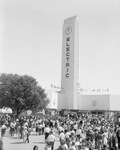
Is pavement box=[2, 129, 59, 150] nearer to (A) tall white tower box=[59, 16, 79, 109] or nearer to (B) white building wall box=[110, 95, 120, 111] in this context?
(A) tall white tower box=[59, 16, 79, 109]

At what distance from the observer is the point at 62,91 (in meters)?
78.4

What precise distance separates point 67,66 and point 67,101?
420 inches

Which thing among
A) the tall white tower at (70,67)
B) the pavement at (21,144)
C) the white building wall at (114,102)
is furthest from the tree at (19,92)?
the white building wall at (114,102)

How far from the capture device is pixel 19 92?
48844 millimetres

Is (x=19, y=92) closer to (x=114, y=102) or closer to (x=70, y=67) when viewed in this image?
(x=70, y=67)

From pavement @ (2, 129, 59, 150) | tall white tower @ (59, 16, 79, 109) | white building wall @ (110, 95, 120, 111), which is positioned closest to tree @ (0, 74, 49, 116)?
pavement @ (2, 129, 59, 150)

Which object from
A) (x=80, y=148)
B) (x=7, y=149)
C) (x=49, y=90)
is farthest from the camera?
(x=49, y=90)

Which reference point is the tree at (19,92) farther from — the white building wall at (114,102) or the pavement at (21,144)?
the white building wall at (114,102)

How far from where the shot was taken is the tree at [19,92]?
4869 centimetres

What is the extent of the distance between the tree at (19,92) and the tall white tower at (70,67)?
86.6 feet

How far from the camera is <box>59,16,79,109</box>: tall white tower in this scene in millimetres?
76438

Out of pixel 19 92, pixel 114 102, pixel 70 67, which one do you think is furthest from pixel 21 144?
pixel 114 102

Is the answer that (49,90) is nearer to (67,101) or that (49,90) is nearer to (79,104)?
(67,101)

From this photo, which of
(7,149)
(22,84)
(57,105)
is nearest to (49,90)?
(57,105)
